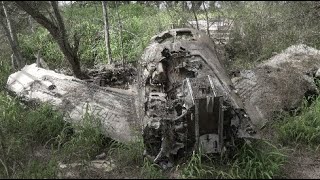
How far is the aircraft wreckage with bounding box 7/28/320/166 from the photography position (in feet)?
16.2

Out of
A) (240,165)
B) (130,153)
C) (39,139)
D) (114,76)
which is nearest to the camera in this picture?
(240,165)

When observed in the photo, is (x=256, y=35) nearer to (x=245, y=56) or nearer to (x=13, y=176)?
(x=245, y=56)

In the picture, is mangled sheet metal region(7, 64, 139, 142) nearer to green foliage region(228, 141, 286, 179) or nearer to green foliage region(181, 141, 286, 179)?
green foliage region(181, 141, 286, 179)

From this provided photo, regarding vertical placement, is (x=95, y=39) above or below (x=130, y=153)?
above

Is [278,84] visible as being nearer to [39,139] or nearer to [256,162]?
[256,162]

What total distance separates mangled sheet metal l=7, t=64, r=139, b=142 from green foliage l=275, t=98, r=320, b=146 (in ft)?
7.74

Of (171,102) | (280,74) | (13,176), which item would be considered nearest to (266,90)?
(280,74)

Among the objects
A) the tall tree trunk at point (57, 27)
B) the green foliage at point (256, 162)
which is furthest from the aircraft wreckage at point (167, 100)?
the tall tree trunk at point (57, 27)

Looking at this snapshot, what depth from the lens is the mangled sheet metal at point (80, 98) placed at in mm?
5914

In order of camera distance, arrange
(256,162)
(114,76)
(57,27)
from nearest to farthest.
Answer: (256,162), (57,27), (114,76)

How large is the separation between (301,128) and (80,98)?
372cm

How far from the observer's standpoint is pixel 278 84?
272 inches

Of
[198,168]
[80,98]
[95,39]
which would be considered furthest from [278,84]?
[95,39]

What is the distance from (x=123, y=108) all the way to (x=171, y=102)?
110 centimetres
